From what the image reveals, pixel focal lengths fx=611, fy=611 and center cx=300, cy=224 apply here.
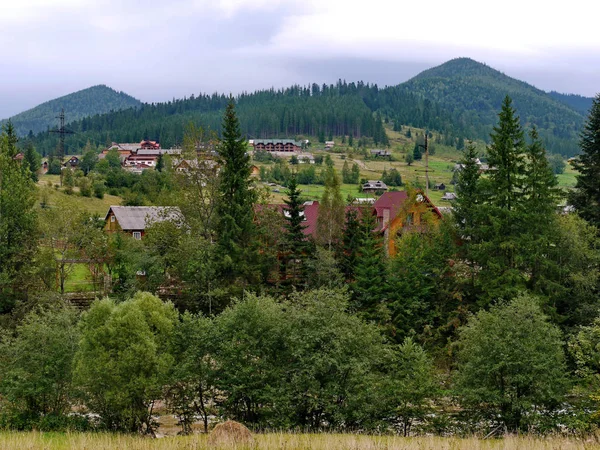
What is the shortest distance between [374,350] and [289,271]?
1986 cm

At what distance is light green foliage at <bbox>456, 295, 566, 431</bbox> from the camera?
31141 mm

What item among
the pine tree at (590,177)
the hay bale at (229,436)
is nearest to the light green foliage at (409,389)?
the hay bale at (229,436)

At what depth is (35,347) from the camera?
34125mm

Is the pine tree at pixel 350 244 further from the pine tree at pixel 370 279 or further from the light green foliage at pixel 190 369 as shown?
the light green foliage at pixel 190 369

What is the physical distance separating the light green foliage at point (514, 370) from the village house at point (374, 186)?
353 feet

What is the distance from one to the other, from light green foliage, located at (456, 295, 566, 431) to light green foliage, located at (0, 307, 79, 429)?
21666mm

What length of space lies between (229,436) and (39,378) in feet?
53.1

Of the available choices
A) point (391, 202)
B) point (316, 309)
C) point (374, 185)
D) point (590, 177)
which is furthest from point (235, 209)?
point (374, 185)

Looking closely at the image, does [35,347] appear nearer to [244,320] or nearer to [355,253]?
[244,320]

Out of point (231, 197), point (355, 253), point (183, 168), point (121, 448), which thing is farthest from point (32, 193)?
point (121, 448)

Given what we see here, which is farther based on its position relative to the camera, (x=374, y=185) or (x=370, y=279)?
(x=374, y=185)

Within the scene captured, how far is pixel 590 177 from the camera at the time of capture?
1940 inches

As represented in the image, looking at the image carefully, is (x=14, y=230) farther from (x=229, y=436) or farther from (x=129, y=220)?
(x=229, y=436)

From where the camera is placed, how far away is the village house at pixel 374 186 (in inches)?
5531
